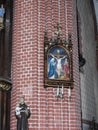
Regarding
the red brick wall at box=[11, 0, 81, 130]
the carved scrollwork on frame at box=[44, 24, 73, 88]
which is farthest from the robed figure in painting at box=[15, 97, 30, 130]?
the carved scrollwork on frame at box=[44, 24, 73, 88]

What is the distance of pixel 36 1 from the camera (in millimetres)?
9172

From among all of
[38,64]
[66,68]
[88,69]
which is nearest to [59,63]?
[66,68]

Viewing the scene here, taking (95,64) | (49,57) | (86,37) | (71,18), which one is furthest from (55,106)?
(95,64)

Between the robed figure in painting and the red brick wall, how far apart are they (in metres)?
0.35

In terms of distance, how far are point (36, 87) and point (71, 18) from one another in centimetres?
211

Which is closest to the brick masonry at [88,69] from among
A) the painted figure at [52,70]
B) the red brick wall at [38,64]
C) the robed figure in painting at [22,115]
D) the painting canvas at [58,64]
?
the red brick wall at [38,64]

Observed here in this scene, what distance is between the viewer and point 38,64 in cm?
866

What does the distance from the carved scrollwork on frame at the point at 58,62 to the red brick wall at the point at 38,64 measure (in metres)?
0.14

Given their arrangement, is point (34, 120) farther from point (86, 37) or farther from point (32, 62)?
point (86, 37)

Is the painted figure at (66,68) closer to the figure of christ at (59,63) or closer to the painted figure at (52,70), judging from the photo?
the figure of christ at (59,63)

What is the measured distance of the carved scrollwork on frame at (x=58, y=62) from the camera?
8578 millimetres

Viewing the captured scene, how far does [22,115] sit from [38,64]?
1397mm

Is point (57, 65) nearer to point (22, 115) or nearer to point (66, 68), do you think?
point (66, 68)

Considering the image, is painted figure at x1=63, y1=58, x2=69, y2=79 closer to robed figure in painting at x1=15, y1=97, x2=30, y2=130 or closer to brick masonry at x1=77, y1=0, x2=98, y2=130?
robed figure in painting at x1=15, y1=97, x2=30, y2=130
